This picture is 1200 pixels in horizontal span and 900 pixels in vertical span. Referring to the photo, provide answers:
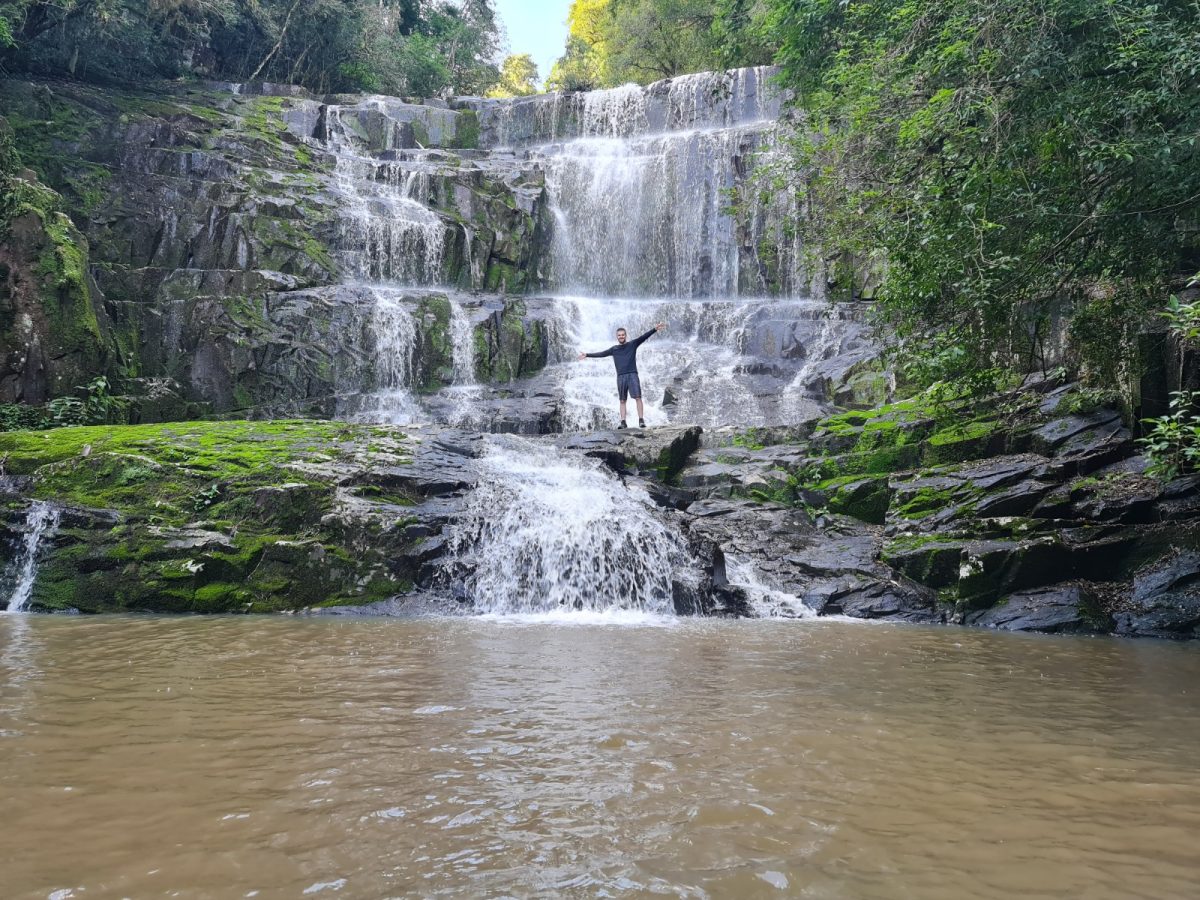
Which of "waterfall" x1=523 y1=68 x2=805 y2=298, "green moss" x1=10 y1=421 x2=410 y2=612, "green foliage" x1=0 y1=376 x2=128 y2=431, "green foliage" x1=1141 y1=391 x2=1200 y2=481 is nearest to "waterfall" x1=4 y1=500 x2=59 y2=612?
"green moss" x1=10 y1=421 x2=410 y2=612

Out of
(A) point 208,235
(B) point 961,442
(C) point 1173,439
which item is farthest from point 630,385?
(A) point 208,235

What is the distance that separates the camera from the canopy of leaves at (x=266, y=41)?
22672 millimetres

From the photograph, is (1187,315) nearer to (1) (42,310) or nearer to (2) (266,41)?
(1) (42,310)

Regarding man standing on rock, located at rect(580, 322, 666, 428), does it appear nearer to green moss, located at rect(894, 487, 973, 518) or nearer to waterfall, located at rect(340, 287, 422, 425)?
green moss, located at rect(894, 487, 973, 518)

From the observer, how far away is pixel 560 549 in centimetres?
1098

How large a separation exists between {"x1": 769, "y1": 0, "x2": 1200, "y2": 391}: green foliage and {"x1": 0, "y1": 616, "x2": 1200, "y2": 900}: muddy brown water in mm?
3503

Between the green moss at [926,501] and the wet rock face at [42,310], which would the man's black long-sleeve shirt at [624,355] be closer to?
the green moss at [926,501]

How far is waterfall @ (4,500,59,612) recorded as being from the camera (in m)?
9.84

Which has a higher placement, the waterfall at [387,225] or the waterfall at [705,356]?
the waterfall at [387,225]

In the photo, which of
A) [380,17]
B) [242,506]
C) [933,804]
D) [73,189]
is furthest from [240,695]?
[380,17]

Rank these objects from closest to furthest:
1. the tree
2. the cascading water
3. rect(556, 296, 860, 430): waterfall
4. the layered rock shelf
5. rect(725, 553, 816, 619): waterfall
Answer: the layered rock shelf → rect(725, 553, 816, 619): waterfall → the cascading water → rect(556, 296, 860, 430): waterfall → the tree

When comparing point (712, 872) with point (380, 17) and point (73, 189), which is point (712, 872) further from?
point (380, 17)

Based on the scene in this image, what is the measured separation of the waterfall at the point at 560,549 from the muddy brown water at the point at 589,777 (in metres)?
3.94

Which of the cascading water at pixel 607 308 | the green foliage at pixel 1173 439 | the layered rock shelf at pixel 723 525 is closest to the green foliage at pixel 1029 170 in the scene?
the green foliage at pixel 1173 439
